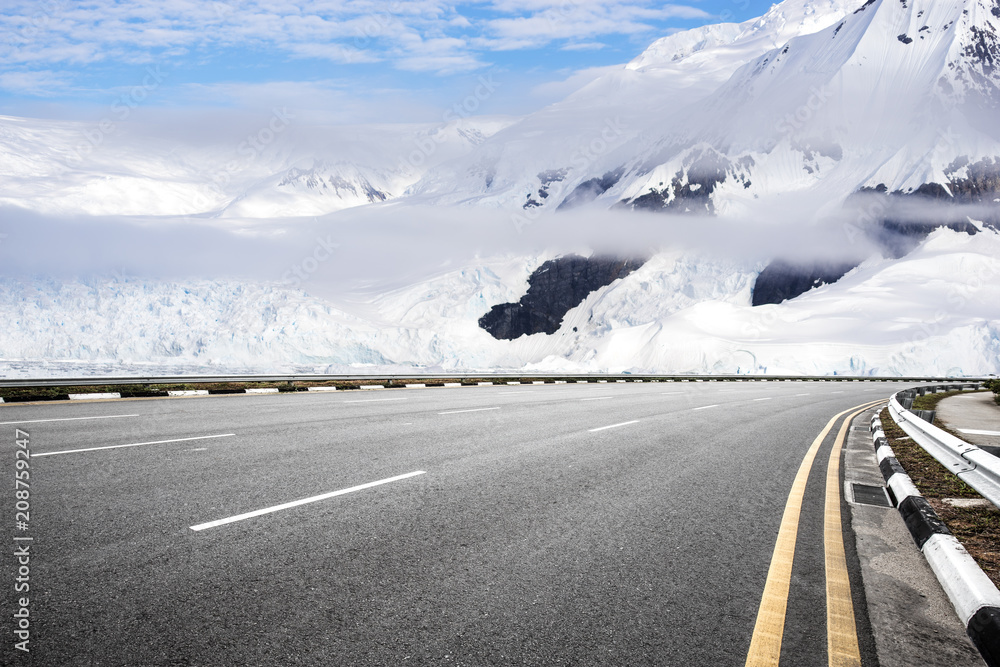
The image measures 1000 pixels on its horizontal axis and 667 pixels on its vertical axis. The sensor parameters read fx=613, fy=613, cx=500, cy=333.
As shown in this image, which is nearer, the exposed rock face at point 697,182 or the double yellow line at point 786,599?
the double yellow line at point 786,599

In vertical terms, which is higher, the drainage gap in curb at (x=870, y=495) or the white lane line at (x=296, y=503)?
the white lane line at (x=296, y=503)

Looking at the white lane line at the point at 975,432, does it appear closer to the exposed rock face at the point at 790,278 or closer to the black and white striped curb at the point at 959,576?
the black and white striped curb at the point at 959,576

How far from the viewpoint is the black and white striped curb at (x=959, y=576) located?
3.18 metres

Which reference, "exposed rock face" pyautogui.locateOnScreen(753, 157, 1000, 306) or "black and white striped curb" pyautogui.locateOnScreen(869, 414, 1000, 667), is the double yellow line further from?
"exposed rock face" pyautogui.locateOnScreen(753, 157, 1000, 306)

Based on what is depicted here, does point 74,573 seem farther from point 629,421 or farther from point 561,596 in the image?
point 629,421

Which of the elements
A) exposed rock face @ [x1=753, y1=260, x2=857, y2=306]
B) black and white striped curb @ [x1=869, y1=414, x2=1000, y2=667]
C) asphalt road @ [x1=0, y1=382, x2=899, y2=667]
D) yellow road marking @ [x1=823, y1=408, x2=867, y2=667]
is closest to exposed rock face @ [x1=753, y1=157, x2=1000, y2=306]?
exposed rock face @ [x1=753, y1=260, x2=857, y2=306]

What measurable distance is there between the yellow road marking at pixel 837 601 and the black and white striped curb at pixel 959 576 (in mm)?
558

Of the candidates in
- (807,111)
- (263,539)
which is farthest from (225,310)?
(807,111)

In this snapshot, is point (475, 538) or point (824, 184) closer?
point (475, 538)

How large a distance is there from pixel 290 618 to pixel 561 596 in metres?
1.56

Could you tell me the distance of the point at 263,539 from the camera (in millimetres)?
4504

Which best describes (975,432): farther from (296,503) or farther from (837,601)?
(296,503)

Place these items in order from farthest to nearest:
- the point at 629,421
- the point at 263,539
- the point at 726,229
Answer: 1. the point at 726,229
2. the point at 629,421
3. the point at 263,539
